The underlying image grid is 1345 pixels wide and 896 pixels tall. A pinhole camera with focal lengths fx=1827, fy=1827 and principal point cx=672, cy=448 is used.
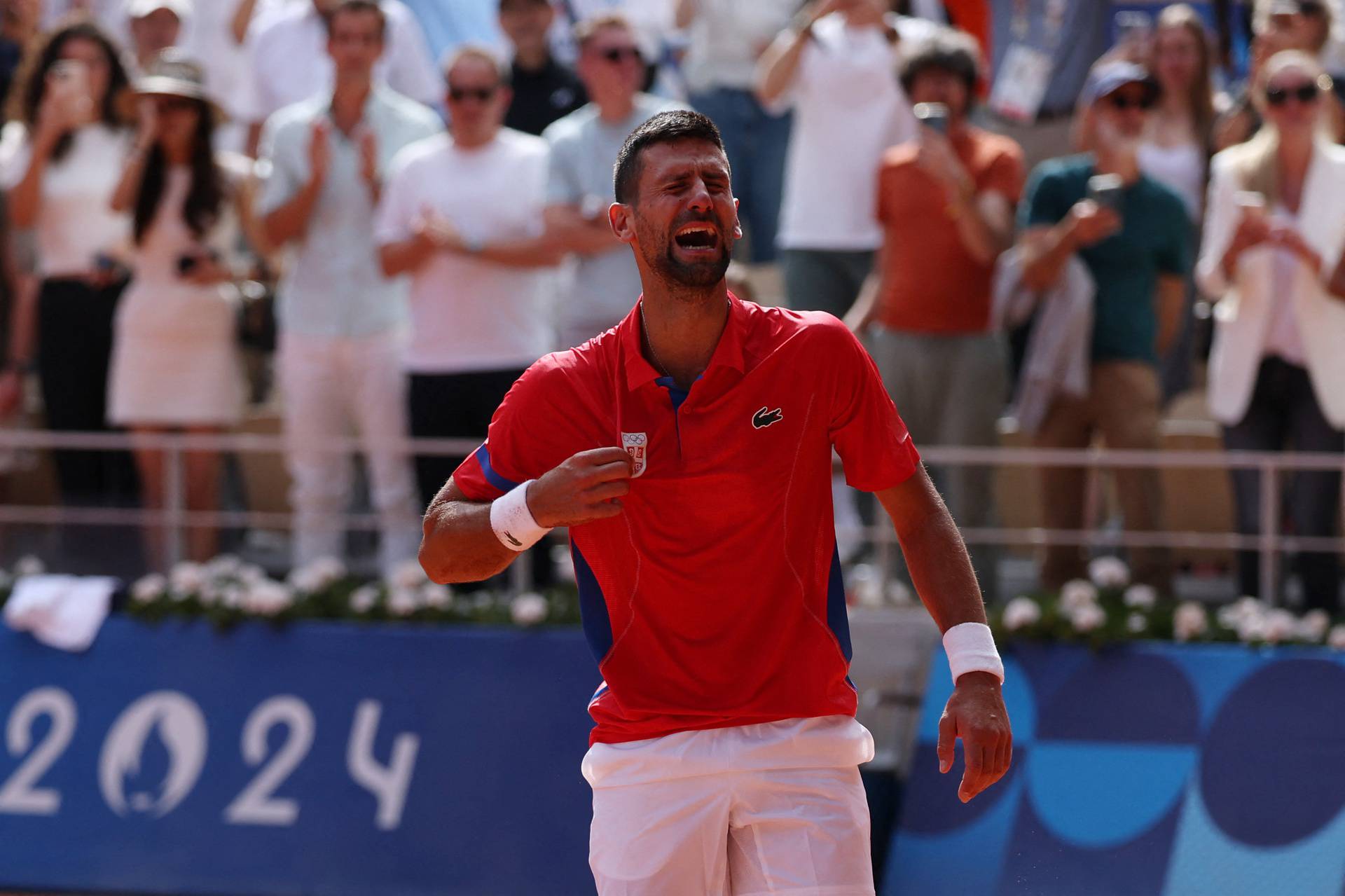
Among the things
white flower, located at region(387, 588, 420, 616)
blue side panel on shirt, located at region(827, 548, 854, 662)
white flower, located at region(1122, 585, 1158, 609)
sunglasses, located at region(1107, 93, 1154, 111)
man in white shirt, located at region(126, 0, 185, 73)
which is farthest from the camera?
man in white shirt, located at region(126, 0, 185, 73)

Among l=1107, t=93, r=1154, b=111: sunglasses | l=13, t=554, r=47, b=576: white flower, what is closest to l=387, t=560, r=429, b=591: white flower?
l=13, t=554, r=47, b=576: white flower

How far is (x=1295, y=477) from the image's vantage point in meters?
7.66

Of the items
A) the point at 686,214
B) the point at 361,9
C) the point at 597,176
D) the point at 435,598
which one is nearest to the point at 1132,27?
the point at 597,176

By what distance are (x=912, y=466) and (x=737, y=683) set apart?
2.00 feet

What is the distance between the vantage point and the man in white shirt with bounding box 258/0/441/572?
28.7 feet

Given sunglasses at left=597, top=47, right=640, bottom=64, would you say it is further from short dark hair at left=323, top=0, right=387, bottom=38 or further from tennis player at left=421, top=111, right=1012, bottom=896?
tennis player at left=421, top=111, right=1012, bottom=896

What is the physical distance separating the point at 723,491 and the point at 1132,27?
18.9ft

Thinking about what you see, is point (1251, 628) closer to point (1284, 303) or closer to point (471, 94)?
point (1284, 303)

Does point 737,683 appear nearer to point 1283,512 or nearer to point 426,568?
point 426,568

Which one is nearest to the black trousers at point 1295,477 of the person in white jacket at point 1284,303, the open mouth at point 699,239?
the person in white jacket at point 1284,303

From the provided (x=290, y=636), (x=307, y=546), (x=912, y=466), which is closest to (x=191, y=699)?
(x=290, y=636)

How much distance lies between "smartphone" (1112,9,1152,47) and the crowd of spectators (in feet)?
0.10

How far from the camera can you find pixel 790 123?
9.73m

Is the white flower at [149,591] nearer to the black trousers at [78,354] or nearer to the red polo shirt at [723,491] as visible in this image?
the black trousers at [78,354]
